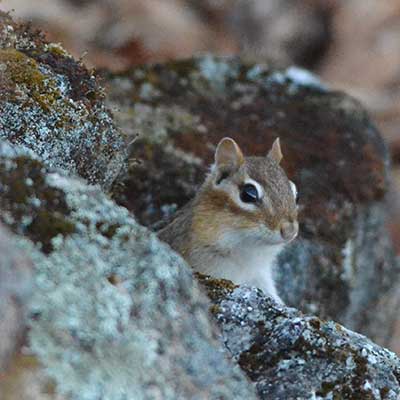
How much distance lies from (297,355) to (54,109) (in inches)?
83.0

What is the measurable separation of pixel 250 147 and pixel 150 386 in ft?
17.0

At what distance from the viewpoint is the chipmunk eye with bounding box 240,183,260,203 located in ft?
22.3

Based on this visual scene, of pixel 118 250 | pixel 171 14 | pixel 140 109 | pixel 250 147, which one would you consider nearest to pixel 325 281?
pixel 250 147

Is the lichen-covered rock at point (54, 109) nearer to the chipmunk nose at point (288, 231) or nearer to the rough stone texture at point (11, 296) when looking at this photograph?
the chipmunk nose at point (288, 231)

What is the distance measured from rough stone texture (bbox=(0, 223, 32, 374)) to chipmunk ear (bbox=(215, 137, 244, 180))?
3.73 m

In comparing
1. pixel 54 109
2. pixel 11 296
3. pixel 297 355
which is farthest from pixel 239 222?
pixel 11 296

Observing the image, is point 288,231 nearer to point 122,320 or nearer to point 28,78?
point 28,78

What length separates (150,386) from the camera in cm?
357

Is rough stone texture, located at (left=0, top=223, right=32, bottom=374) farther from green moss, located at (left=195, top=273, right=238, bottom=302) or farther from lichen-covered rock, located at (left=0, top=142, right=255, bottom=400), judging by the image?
green moss, located at (left=195, top=273, right=238, bottom=302)

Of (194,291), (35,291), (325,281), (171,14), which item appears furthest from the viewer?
(171,14)

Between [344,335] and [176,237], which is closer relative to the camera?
[344,335]

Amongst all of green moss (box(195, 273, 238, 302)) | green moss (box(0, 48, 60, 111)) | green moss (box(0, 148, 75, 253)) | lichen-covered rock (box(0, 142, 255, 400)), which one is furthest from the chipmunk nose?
green moss (box(0, 148, 75, 253))

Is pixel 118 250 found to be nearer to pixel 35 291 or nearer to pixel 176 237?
pixel 35 291

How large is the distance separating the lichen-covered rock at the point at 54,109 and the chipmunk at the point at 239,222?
1028 millimetres
